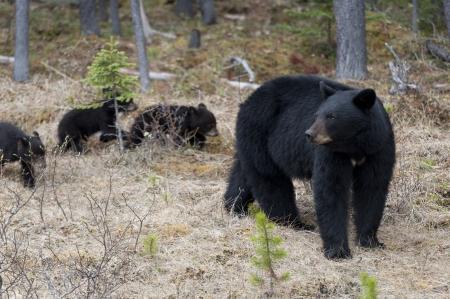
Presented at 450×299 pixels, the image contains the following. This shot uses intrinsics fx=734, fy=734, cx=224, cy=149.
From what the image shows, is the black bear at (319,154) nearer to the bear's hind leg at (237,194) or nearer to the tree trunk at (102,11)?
the bear's hind leg at (237,194)

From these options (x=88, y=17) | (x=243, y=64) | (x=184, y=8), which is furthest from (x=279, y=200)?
(x=184, y=8)

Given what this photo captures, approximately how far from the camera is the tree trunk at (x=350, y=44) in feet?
53.0

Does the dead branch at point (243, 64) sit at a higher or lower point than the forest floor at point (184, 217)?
lower

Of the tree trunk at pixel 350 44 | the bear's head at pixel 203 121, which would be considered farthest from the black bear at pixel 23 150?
the tree trunk at pixel 350 44

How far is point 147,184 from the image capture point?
9.72 meters

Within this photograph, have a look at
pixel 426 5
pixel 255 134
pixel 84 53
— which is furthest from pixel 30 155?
pixel 426 5

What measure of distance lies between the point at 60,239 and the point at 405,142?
18.1 feet

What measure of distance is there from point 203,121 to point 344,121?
20.2 ft

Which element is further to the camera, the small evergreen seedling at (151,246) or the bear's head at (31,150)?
the bear's head at (31,150)

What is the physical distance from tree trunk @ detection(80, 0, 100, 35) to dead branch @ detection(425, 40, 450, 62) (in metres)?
10.6

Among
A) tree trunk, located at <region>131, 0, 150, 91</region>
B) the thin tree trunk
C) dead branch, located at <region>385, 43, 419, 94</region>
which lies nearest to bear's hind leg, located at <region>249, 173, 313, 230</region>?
dead branch, located at <region>385, 43, 419, 94</region>

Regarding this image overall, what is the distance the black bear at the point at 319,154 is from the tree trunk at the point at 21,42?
1110 cm

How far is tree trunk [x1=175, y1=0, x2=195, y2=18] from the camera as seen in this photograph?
27.5 m

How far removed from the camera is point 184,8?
27.7 m
